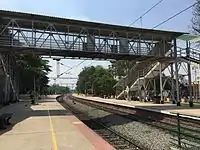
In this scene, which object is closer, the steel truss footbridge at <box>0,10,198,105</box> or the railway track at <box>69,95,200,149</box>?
the railway track at <box>69,95,200,149</box>

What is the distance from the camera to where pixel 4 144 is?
13055 millimetres

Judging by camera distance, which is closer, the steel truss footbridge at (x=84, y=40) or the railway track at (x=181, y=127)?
the railway track at (x=181, y=127)

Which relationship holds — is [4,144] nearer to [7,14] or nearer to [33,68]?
[7,14]

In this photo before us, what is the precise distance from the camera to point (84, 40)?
36.3 meters

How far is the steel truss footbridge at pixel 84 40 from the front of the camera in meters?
32.8

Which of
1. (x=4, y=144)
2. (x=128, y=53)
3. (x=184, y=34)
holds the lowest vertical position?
(x=4, y=144)

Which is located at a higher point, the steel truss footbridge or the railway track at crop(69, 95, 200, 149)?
the steel truss footbridge

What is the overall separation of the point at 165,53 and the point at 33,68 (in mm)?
41294

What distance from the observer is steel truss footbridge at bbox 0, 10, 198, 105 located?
32.8 metres

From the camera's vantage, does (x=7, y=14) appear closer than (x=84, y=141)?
No

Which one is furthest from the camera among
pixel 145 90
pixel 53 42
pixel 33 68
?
pixel 33 68

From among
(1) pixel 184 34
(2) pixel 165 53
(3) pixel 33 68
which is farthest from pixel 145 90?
(3) pixel 33 68

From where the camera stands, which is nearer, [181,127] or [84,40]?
[181,127]

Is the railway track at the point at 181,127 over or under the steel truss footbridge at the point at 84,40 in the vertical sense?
under
